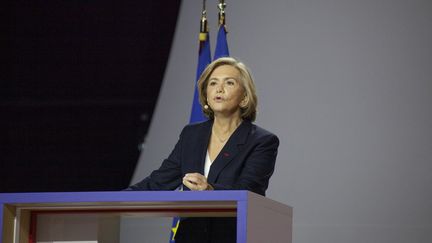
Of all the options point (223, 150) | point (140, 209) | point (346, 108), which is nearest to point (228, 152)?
point (223, 150)

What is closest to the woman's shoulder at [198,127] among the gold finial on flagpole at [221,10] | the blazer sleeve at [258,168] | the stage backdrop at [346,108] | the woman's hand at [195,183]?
the blazer sleeve at [258,168]

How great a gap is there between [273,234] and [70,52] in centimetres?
286

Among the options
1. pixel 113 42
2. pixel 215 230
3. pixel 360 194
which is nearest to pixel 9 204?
pixel 215 230

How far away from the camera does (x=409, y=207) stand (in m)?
3.71

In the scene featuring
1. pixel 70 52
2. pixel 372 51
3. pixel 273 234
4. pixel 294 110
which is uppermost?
pixel 70 52

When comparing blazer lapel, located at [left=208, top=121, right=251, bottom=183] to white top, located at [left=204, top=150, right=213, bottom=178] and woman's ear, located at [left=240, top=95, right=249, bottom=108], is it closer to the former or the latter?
white top, located at [left=204, top=150, right=213, bottom=178]

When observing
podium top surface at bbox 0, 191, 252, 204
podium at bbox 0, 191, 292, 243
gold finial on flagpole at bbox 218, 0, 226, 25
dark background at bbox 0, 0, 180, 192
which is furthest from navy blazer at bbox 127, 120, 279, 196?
dark background at bbox 0, 0, 180, 192

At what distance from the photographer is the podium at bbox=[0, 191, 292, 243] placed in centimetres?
159

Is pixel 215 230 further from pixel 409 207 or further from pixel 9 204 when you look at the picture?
pixel 409 207

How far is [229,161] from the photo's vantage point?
2143 millimetres

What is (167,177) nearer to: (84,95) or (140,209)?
(140,209)

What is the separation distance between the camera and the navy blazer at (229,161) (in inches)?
83.3

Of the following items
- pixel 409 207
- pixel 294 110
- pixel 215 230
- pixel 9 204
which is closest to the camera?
pixel 9 204

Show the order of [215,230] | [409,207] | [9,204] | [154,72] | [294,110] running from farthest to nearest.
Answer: [154,72] → [294,110] → [409,207] → [215,230] → [9,204]
